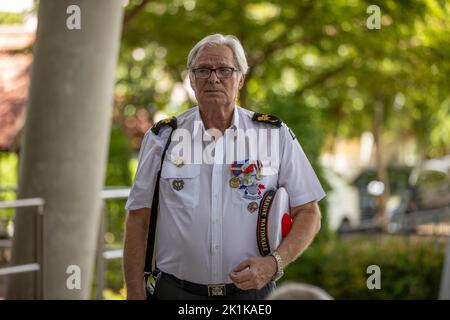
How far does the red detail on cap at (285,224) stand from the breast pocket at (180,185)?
0.28 metres

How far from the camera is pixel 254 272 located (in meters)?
3.07

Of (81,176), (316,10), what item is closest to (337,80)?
(316,10)

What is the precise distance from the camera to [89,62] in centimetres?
696

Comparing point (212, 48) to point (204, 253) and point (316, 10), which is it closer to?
point (204, 253)

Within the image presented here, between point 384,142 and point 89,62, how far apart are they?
37.0 meters

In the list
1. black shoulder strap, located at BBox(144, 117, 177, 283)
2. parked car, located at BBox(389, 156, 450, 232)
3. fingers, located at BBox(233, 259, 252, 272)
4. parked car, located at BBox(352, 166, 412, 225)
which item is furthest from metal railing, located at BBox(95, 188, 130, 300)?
parked car, located at BBox(352, 166, 412, 225)

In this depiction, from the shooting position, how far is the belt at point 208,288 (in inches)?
124

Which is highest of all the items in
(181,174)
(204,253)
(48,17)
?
(48,17)

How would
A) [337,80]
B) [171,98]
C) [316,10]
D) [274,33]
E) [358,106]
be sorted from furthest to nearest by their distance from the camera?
[358,106] < [171,98] < [337,80] < [274,33] < [316,10]

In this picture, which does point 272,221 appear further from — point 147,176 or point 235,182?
point 147,176

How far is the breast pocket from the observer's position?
10.4 feet

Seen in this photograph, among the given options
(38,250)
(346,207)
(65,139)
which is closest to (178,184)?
(65,139)

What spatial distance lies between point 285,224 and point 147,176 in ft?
1.55

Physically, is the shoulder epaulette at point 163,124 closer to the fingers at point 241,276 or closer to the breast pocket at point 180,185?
the breast pocket at point 180,185
